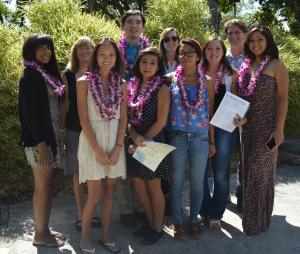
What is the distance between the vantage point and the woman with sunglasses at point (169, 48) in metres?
4.48

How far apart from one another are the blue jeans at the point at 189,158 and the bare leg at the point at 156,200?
0.14 meters

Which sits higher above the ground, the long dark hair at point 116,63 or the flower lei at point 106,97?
the long dark hair at point 116,63

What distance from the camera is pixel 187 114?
3.79 meters

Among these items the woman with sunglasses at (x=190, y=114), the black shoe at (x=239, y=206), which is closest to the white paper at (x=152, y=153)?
the woman with sunglasses at (x=190, y=114)

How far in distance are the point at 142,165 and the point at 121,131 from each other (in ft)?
1.32

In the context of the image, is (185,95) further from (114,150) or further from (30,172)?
(30,172)

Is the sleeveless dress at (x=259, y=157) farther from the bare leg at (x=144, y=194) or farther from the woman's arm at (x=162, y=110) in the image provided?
the bare leg at (x=144, y=194)

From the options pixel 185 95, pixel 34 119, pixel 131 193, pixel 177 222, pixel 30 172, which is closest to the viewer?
pixel 34 119

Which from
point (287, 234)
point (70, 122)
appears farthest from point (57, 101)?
point (287, 234)

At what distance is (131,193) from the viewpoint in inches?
180

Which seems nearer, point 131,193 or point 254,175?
point 254,175

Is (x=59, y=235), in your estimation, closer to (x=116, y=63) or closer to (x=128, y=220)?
(x=128, y=220)

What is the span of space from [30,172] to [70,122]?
79.2 inches

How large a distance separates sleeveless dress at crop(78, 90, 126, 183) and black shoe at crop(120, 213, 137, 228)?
0.93 meters
